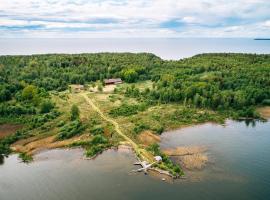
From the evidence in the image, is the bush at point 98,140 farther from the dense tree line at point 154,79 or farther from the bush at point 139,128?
the dense tree line at point 154,79

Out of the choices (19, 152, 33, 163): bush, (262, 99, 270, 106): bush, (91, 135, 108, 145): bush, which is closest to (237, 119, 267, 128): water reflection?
(262, 99, 270, 106): bush

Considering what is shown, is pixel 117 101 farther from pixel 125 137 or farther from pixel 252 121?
pixel 252 121

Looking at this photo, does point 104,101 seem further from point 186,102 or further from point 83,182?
point 83,182

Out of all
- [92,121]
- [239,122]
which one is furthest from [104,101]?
[239,122]

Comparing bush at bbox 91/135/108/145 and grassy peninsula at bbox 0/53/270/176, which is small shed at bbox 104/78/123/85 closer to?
grassy peninsula at bbox 0/53/270/176

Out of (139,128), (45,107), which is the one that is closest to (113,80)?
(45,107)

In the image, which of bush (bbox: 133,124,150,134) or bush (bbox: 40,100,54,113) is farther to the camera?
bush (bbox: 40,100,54,113)
